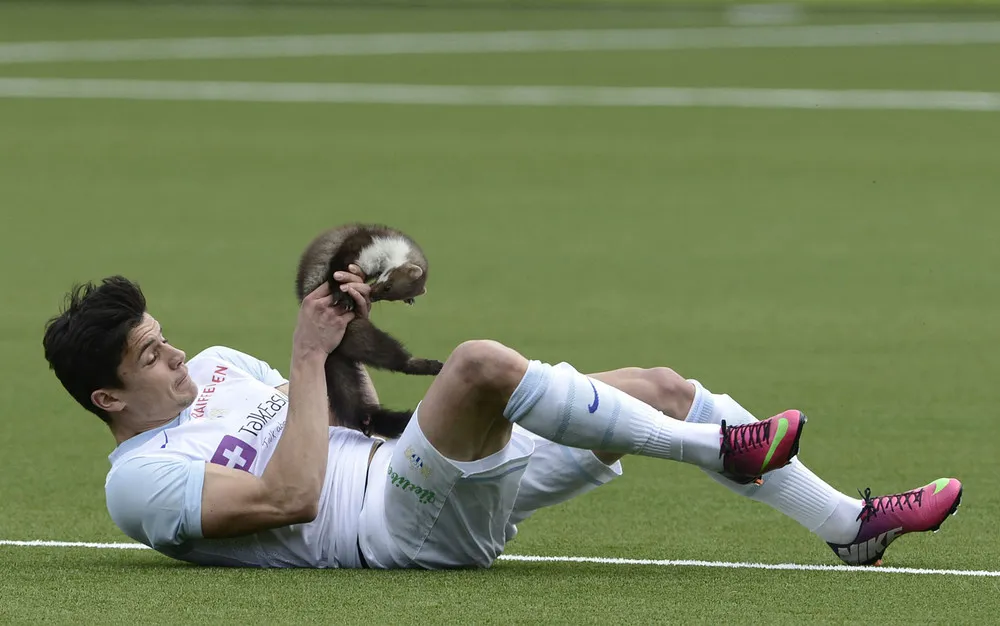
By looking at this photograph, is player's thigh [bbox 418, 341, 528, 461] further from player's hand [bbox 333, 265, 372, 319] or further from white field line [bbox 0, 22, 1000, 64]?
white field line [bbox 0, 22, 1000, 64]

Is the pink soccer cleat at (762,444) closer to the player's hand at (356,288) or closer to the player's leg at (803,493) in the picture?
the player's leg at (803,493)

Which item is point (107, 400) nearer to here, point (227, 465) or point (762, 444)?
point (227, 465)

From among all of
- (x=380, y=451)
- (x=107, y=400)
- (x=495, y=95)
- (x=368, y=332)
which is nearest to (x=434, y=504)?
(x=380, y=451)

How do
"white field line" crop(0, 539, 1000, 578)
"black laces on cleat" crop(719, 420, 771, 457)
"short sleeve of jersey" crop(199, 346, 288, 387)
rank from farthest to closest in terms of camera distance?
"short sleeve of jersey" crop(199, 346, 288, 387) → "white field line" crop(0, 539, 1000, 578) → "black laces on cleat" crop(719, 420, 771, 457)

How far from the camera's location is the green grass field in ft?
18.1

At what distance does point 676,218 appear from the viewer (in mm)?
14656

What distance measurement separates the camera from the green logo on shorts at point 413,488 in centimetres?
539

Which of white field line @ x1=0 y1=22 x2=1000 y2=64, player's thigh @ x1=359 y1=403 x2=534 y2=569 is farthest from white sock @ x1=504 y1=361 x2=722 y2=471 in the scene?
white field line @ x1=0 y1=22 x2=1000 y2=64

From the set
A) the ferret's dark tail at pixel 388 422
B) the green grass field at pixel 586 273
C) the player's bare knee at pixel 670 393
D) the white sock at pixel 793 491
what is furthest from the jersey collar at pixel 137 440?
the white sock at pixel 793 491

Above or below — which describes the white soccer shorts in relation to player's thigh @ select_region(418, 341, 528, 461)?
below

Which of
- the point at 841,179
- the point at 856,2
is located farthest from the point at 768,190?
the point at 856,2

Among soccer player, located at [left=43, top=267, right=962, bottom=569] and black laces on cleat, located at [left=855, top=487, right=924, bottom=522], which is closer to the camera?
soccer player, located at [left=43, top=267, right=962, bottom=569]

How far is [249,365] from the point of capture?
6152 millimetres

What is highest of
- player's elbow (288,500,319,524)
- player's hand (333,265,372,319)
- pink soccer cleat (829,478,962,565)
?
player's hand (333,265,372,319)
